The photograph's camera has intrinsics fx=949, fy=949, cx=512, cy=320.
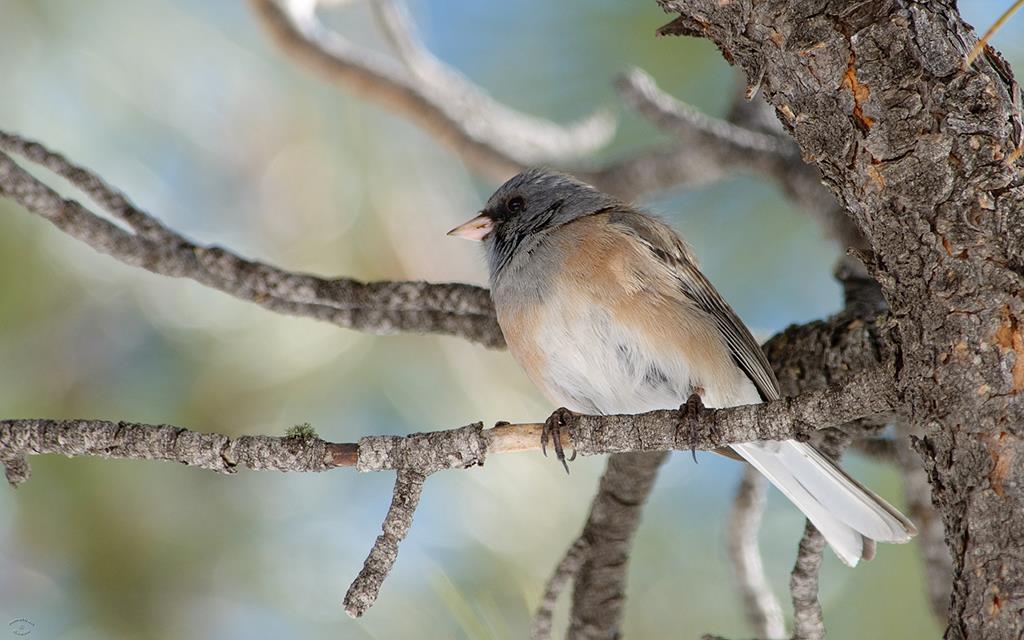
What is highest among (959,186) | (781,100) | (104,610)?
(781,100)

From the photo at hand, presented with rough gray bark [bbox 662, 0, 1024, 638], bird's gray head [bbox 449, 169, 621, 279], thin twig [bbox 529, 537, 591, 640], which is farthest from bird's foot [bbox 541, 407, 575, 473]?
rough gray bark [bbox 662, 0, 1024, 638]

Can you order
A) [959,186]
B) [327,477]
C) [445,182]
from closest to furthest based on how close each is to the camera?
[959,186] < [327,477] < [445,182]

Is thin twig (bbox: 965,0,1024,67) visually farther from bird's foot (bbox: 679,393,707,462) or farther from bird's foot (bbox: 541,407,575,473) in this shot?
bird's foot (bbox: 541,407,575,473)

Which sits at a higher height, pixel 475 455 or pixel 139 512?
pixel 139 512

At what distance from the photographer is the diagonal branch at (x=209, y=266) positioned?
6.67ft

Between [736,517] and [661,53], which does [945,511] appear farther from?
[661,53]

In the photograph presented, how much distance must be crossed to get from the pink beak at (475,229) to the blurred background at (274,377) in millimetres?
407

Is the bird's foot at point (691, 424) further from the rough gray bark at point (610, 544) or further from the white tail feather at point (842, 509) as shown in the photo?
the rough gray bark at point (610, 544)

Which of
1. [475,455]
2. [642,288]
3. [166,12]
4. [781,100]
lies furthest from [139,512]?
[781,100]

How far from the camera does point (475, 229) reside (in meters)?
2.68

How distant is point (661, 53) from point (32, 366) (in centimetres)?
245

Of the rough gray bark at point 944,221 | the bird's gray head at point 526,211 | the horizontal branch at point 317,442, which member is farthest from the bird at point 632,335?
the rough gray bark at point 944,221

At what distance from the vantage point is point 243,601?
230cm

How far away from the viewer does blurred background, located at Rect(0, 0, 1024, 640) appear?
229 cm
